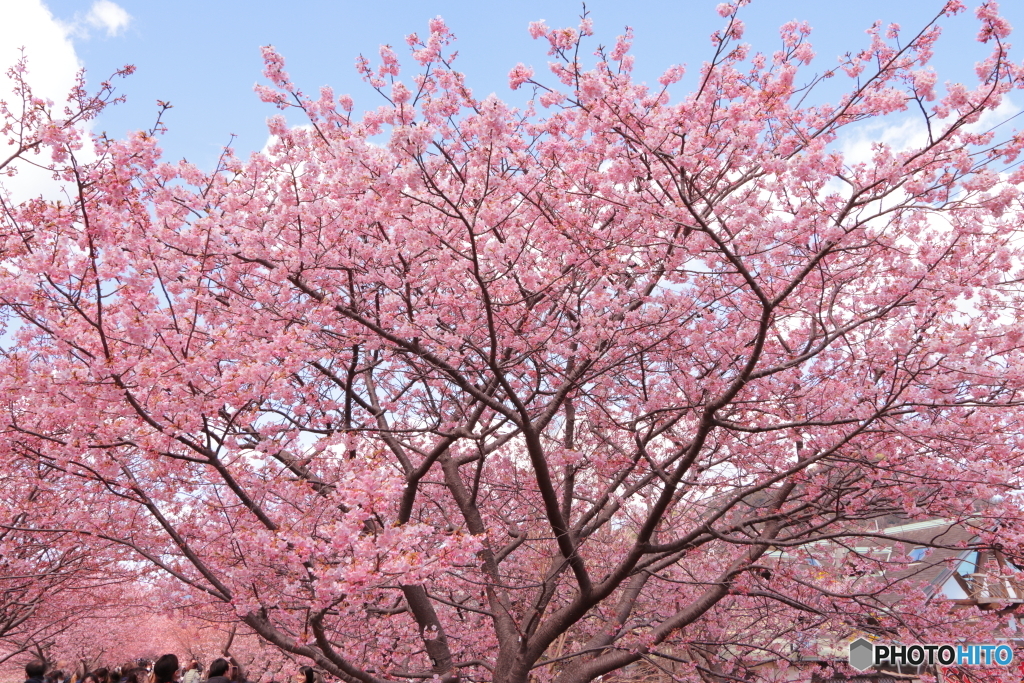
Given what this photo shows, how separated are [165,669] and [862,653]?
9976mm

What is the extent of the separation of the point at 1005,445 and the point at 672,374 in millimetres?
3373

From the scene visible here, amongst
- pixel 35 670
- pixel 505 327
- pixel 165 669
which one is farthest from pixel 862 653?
pixel 35 670

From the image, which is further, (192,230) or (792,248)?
(792,248)

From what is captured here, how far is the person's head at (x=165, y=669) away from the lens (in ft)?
18.6

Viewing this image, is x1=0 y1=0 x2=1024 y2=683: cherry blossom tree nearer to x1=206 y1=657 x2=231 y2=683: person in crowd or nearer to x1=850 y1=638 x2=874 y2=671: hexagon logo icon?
x1=206 y1=657 x2=231 y2=683: person in crowd

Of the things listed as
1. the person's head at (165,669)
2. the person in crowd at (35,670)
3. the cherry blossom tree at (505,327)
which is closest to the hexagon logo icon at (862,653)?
the cherry blossom tree at (505,327)

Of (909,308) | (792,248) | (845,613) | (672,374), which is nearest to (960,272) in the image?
(909,308)

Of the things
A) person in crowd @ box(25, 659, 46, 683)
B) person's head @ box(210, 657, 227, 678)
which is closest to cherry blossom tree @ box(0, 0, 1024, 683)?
→ person's head @ box(210, 657, 227, 678)

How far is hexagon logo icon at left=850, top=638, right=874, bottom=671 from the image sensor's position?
10.4 m

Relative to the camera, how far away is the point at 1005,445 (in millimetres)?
6715

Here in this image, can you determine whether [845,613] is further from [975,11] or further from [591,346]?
[975,11]

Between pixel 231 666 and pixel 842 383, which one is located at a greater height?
pixel 842 383

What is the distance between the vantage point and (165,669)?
18.8 ft

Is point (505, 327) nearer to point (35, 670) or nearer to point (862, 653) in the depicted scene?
point (35, 670)
